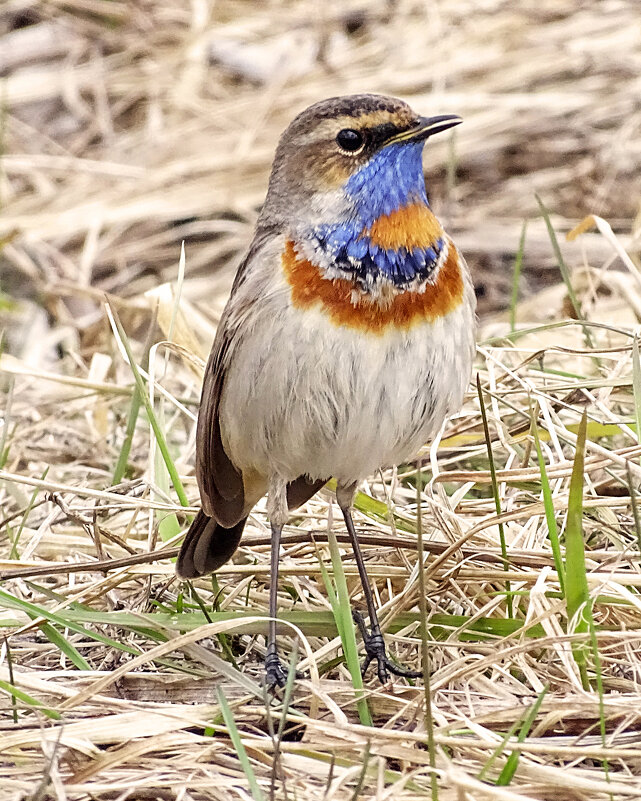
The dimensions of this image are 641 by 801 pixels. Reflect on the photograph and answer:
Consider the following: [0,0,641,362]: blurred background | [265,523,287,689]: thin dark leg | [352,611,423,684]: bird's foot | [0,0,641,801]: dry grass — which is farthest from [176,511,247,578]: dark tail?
[0,0,641,362]: blurred background

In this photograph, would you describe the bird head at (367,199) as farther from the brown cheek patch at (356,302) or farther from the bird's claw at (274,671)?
the bird's claw at (274,671)

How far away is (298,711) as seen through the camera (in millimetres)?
3512

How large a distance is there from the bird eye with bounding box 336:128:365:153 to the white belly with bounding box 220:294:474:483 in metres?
0.58

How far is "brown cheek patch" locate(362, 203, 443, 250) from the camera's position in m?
3.76

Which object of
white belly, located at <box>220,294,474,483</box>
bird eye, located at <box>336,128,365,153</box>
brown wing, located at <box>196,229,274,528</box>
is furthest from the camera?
brown wing, located at <box>196,229,274,528</box>

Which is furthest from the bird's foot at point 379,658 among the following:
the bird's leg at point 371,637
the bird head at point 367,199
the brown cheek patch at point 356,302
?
the bird head at point 367,199

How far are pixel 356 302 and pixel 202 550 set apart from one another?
976 mm

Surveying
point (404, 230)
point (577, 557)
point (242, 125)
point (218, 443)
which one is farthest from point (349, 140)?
point (242, 125)

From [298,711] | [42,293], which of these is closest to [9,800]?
[298,711]

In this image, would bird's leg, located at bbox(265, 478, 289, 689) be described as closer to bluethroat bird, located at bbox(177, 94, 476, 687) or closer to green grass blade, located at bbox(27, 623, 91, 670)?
bluethroat bird, located at bbox(177, 94, 476, 687)

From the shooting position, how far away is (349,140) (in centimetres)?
387

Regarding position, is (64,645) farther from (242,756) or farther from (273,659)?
(242,756)

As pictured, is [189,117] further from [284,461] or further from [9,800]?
[9,800]

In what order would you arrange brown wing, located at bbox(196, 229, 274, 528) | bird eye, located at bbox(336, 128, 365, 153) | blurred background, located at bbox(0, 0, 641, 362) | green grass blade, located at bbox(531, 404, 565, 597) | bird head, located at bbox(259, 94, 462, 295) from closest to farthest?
green grass blade, located at bbox(531, 404, 565, 597)
bird head, located at bbox(259, 94, 462, 295)
bird eye, located at bbox(336, 128, 365, 153)
brown wing, located at bbox(196, 229, 274, 528)
blurred background, located at bbox(0, 0, 641, 362)
